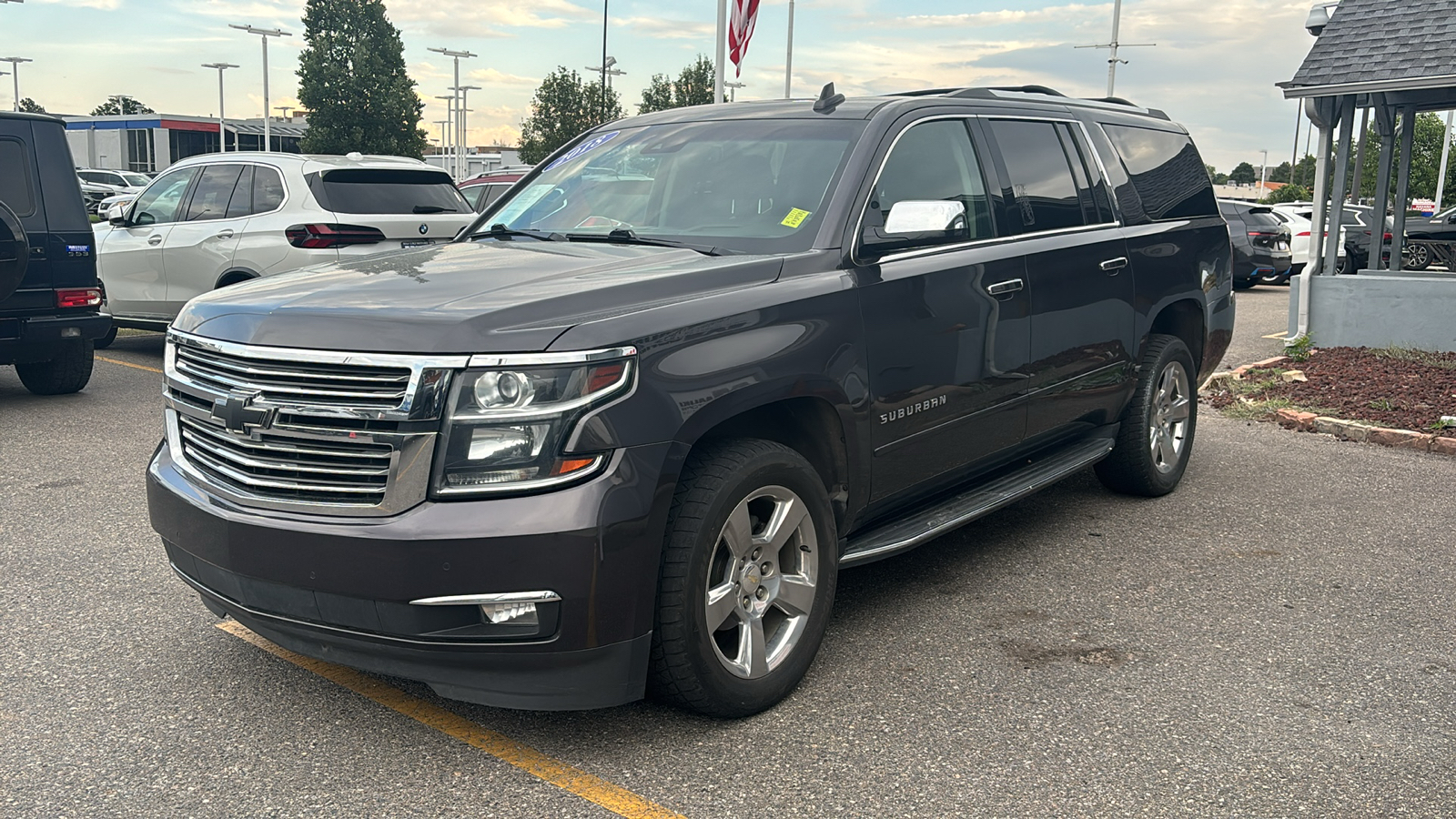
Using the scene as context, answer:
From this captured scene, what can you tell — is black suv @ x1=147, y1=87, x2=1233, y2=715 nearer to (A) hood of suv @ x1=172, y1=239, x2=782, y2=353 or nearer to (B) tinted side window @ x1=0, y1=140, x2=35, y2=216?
(A) hood of suv @ x1=172, y1=239, x2=782, y2=353

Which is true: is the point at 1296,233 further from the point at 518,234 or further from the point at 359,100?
the point at 359,100

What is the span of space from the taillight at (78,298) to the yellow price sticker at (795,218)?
21.5ft

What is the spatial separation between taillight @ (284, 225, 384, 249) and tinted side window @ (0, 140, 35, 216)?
190 centimetres

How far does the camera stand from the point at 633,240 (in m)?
4.38

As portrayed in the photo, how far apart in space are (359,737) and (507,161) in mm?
90509

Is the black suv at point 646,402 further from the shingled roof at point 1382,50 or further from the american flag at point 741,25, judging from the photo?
the american flag at point 741,25

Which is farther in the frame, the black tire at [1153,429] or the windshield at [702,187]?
the black tire at [1153,429]

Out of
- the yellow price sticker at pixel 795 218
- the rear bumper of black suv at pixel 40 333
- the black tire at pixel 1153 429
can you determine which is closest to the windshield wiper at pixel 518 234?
the yellow price sticker at pixel 795 218

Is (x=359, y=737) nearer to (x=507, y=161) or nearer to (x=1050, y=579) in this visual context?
(x=1050, y=579)

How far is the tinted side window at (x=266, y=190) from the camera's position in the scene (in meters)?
10.1

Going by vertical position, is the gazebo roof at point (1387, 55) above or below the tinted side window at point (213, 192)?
above

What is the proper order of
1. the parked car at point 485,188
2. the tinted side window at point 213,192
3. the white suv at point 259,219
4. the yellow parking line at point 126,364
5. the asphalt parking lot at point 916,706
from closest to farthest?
the asphalt parking lot at point 916,706, the white suv at point 259,219, the tinted side window at point 213,192, the yellow parking line at point 126,364, the parked car at point 485,188

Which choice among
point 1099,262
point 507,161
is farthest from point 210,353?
point 507,161

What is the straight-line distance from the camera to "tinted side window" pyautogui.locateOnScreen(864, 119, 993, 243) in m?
4.39
